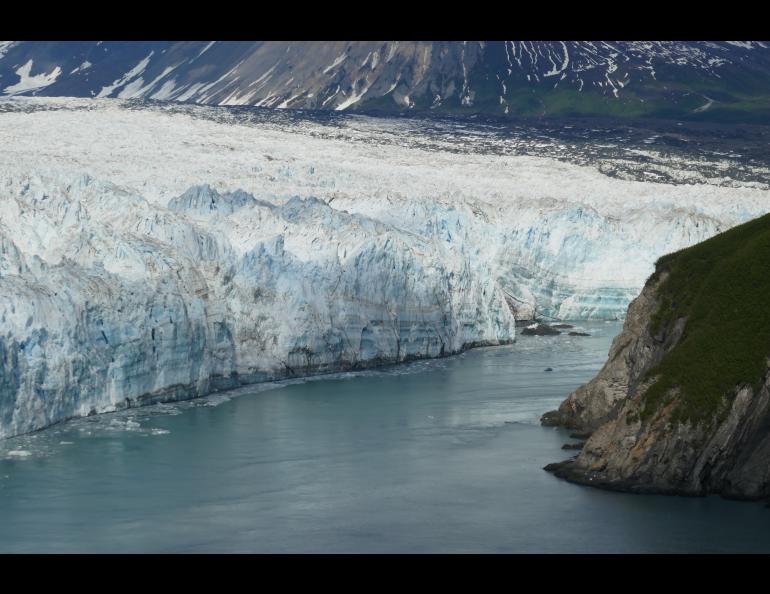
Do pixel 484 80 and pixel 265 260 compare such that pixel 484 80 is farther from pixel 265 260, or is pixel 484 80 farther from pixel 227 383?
pixel 227 383

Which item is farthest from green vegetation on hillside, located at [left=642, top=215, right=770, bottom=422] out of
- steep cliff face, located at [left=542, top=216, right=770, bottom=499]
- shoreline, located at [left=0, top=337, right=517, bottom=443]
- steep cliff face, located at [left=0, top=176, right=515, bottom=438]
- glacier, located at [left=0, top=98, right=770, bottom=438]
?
glacier, located at [left=0, top=98, right=770, bottom=438]

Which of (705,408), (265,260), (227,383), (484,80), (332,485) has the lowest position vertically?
(332,485)

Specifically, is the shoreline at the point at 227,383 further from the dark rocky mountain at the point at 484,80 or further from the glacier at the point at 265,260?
the dark rocky mountain at the point at 484,80

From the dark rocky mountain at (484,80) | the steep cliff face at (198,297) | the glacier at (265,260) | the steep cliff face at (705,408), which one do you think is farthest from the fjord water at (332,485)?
the dark rocky mountain at (484,80)

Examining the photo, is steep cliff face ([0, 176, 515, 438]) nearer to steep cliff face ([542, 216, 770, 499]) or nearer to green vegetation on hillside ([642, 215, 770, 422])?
steep cliff face ([542, 216, 770, 499])

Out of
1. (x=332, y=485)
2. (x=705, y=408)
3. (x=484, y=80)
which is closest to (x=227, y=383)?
(x=332, y=485)

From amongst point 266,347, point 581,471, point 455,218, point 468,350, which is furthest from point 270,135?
point 581,471
